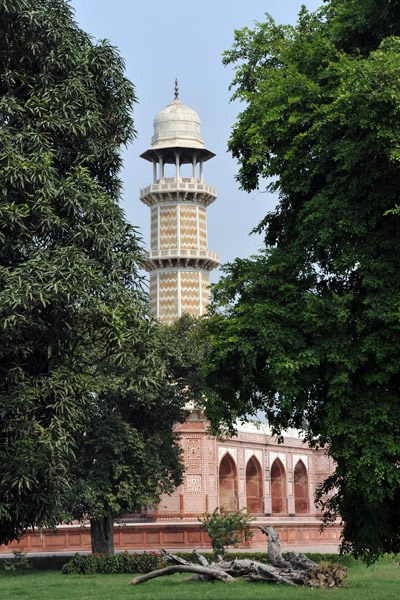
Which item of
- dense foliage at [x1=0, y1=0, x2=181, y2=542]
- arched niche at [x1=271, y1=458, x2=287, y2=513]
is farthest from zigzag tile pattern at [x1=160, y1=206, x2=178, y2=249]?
dense foliage at [x1=0, y1=0, x2=181, y2=542]

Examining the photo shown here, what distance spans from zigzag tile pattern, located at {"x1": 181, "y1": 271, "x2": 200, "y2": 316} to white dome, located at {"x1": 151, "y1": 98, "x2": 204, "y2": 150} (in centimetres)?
843

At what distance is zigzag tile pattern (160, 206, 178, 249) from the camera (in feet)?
158

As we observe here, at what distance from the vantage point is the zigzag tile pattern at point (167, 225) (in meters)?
48.0

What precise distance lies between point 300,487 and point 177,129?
27.5 metres

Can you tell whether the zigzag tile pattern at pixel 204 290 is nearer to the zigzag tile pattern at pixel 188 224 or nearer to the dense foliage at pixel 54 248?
the zigzag tile pattern at pixel 188 224

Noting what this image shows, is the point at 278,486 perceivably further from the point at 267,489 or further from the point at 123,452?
the point at 123,452

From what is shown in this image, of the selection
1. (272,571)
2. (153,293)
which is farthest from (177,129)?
(272,571)

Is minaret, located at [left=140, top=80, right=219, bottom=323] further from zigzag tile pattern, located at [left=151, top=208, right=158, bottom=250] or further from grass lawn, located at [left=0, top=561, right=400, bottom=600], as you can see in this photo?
grass lawn, located at [left=0, top=561, right=400, bottom=600]

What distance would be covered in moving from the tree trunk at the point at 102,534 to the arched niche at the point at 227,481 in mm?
18496

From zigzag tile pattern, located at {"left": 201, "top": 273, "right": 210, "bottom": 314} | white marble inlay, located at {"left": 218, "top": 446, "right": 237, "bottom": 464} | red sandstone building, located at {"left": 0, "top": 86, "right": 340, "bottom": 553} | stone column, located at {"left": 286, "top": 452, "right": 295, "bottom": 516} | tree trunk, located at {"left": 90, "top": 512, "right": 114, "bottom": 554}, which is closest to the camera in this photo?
tree trunk, located at {"left": 90, "top": 512, "right": 114, "bottom": 554}

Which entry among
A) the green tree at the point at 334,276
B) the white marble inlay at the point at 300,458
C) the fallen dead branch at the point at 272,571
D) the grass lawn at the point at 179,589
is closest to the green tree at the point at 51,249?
the green tree at the point at 334,276

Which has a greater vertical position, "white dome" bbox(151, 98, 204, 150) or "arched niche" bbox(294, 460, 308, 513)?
"white dome" bbox(151, 98, 204, 150)

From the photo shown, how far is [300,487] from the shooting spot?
56000 millimetres

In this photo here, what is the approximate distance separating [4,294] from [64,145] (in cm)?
405
